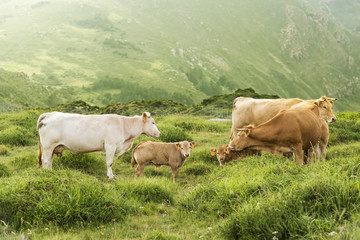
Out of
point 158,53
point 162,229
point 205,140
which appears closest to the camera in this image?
point 162,229

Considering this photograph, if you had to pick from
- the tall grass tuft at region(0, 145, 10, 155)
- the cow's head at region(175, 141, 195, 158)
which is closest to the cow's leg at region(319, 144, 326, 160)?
the cow's head at region(175, 141, 195, 158)

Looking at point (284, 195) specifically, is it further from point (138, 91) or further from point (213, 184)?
point (138, 91)

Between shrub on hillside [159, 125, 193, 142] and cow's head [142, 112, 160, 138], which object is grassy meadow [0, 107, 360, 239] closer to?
cow's head [142, 112, 160, 138]

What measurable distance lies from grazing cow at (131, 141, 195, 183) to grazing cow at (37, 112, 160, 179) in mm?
647

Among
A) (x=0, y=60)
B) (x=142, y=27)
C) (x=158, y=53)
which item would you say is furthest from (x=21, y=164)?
(x=142, y=27)

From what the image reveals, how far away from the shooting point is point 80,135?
32.2 feet

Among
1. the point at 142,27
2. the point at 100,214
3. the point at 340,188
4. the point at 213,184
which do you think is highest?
the point at 340,188

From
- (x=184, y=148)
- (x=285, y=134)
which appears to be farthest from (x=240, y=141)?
(x=184, y=148)

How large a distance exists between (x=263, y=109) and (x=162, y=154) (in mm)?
4092

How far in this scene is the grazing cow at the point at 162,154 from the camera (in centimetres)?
1055

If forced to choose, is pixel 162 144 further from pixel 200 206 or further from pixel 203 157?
pixel 200 206

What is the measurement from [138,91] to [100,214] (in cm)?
11125

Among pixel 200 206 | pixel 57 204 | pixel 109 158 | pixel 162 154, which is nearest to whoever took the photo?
pixel 57 204

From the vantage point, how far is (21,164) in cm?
1029
